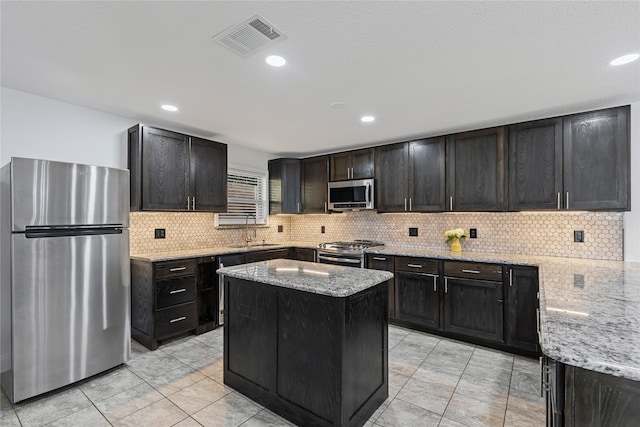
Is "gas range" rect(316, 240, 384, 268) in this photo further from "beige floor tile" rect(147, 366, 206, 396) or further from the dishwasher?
"beige floor tile" rect(147, 366, 206, 396)

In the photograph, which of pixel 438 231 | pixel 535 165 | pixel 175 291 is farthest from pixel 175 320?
pixel 535 165

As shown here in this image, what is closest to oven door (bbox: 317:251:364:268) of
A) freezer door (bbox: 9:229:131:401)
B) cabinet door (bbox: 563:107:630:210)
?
cabinet door (bbox: 563:107:630:210)

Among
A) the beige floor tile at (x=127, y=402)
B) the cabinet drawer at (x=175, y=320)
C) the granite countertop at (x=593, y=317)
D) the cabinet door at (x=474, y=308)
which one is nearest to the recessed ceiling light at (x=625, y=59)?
the granite countertop at (x=593, y=317)

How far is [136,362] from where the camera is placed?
9.78 feet

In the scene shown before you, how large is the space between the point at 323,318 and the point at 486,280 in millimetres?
2181

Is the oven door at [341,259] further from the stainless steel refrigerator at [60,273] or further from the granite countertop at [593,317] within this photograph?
the stainless steel refrigerator at [60,273]

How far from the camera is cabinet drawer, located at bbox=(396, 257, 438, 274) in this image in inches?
143

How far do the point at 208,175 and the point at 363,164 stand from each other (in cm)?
215

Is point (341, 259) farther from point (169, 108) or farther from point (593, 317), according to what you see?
point (593, 317)

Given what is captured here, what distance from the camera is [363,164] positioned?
461cm

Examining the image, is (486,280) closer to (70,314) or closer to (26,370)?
(70,314)

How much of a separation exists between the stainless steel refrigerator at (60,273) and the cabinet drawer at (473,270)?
331 cm

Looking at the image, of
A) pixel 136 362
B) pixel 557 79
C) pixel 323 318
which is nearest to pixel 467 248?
pixel 557 79

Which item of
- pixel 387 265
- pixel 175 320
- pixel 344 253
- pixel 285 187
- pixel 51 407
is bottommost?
pixel 51 407
